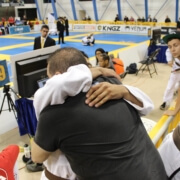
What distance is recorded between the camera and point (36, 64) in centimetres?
319

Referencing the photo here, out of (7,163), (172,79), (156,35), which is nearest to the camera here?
(7,163)

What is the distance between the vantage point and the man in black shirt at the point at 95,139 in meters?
1.08

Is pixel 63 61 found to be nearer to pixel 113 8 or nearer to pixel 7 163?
pixel 7 163

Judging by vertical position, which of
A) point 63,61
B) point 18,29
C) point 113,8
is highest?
point 113,8

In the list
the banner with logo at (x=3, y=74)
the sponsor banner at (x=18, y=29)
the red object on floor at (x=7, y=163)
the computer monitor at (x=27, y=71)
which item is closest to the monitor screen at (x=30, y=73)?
the computer monitor at (x=27, y=71)

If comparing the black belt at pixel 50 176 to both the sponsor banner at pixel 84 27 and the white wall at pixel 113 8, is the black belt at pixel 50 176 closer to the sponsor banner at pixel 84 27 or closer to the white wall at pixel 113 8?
the sponsor banner at pixel 84 27

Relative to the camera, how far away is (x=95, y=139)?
1092mm

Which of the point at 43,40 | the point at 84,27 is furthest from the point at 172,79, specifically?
the point at 84,27

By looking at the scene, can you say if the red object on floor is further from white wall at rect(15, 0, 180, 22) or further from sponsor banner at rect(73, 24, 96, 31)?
white wall at rect(15, 0, 180, 22)

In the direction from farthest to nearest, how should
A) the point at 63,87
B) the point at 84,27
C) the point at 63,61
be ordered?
the point at 84,27
the point at 63,61
the point at 63,87

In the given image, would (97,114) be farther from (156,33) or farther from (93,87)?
(156,33)

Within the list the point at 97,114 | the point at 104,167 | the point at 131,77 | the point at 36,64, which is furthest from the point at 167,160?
the point at 131,77

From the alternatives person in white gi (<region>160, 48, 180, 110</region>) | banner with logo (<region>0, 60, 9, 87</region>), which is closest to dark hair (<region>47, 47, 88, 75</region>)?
person in white gi (<region>160, 48, 180, 110</region>)

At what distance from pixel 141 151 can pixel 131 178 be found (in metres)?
0.14
